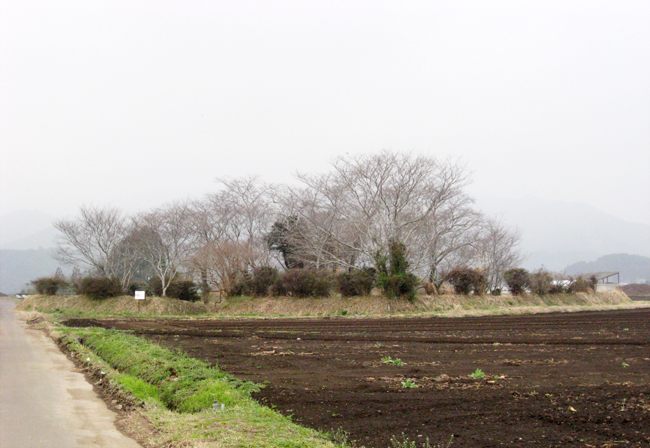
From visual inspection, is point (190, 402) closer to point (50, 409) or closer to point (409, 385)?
point (50, 409)

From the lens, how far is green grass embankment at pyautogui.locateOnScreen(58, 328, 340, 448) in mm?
6023

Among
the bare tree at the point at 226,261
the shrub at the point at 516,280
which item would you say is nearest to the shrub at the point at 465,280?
the shrub at the point at 516,280

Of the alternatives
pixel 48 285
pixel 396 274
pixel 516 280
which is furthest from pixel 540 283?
pixel 48 285

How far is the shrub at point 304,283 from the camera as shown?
35.6 m

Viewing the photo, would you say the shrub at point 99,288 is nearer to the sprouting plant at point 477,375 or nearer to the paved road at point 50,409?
the paved road at point 50,409

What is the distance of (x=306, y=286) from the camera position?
117ft

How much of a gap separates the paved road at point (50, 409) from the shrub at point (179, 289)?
25642mm

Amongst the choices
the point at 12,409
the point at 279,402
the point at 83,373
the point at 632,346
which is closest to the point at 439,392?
the point at 279,402

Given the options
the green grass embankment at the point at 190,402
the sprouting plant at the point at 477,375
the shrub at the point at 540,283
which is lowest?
the green grass embankment at the point at 190,402

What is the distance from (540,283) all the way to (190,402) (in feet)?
143

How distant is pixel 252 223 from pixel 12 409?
139 feet

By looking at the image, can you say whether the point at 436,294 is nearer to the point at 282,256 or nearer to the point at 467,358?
the point at 282,256

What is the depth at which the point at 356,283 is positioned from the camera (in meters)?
35.4

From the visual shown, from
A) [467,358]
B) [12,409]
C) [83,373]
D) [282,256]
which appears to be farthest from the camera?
[282,256]
